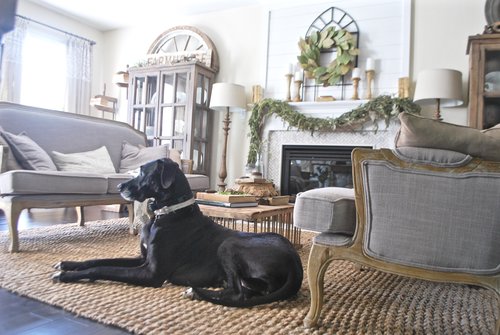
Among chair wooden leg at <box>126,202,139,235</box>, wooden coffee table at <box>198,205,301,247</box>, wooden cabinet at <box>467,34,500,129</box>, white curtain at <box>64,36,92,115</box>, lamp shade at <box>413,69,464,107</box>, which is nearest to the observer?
wooden coffee table at <box>198,205,301,247</box>

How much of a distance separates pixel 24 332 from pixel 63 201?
4.19 feet

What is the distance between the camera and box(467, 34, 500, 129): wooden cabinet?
3.17 meters

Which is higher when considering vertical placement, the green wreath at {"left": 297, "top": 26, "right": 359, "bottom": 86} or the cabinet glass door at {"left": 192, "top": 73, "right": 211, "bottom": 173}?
the green wreath at {"left": 297, "top": 26, "right": 359, "bottom": 86}

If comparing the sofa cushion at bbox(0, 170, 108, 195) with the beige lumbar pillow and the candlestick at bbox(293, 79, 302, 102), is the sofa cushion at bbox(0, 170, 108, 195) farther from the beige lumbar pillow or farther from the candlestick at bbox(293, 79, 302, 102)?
the candlestick at bbox(293, 79, 302, 102)

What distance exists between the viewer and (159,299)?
1.46 m

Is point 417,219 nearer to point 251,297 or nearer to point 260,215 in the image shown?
point 251,297

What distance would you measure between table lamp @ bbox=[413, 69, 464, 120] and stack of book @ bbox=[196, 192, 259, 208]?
6.69 feet

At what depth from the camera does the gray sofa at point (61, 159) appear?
2.13 m

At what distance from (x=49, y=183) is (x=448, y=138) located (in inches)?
82.1

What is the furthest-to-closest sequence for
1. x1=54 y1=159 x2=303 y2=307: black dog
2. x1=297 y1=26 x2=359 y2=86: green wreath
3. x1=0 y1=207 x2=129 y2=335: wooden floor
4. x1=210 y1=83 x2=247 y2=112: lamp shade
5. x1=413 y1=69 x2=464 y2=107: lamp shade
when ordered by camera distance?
x1=210 y1=83 x2=247 y2=112: lamp shade < x1=297 y1=26 x2=359 y2=86: green wreath < x1=413 y1=69 x2=464 y2=107: lamp shade < x1=54 y1=159 x2=303 y2=307: black dog < x1=0 y1=207 x2=129 y2=335: wooden floor

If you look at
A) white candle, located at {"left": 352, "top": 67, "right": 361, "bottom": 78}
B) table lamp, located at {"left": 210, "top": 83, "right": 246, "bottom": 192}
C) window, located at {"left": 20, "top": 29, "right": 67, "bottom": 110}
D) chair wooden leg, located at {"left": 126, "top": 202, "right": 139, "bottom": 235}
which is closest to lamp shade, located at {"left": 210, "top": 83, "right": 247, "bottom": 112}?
table lamp, located at {"left": 210, "top": 83, "right": 246, "bottom": 192}

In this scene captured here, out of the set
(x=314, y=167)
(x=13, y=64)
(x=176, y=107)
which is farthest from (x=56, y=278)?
(x=13, y=64)

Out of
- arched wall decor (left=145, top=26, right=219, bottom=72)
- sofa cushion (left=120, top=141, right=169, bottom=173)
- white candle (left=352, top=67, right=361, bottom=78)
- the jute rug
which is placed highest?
arched wall decor (left=145, top=26, right=219, bottom=72)

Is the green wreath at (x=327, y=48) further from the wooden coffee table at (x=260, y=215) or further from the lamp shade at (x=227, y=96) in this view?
the wooden coffee table at (x=260, y=215)
